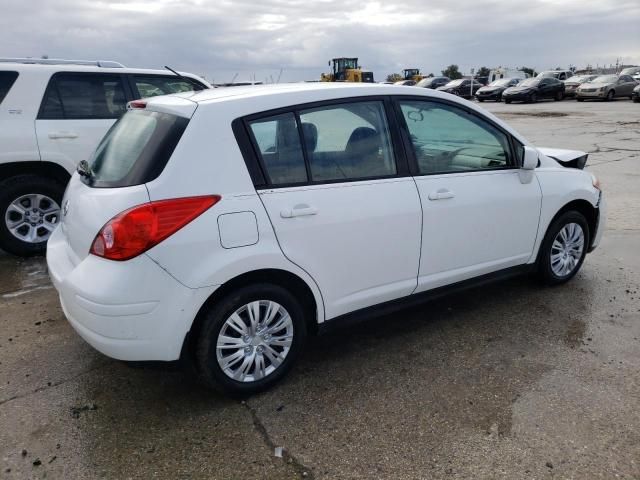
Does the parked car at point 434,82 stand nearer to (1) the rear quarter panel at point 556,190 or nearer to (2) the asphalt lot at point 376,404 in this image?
(1) the rear quarter panel at point 556,190

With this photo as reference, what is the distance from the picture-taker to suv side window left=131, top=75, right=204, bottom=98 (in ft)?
19.4

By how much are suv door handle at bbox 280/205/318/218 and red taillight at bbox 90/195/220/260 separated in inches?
18.2

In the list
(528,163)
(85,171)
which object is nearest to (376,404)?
(528,163)

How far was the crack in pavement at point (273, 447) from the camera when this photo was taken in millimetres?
2439

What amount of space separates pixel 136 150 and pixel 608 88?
115 feet

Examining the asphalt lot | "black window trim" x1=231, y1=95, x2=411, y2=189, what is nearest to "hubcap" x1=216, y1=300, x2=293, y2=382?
the asphalt lot

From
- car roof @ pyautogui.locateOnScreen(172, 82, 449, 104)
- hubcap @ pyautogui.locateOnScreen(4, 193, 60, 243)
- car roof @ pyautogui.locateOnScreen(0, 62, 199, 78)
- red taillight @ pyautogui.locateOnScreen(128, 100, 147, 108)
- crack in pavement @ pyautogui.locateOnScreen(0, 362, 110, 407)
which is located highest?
car roof @ pyautogui.locateOnScreen(0, 62, 199, 78)

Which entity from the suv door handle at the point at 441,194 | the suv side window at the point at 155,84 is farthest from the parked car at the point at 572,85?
the suv door handle at the point at 441,194

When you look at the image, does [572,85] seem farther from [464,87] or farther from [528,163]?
[528,163]

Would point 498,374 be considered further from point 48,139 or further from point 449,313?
point 48,139

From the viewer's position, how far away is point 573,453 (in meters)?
2.52

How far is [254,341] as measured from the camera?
2.91 meters

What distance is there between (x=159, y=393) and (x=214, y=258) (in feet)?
3.23

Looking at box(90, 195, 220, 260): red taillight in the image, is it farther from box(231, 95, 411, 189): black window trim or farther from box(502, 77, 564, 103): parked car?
box(502, 77, 564, 103): parked car
